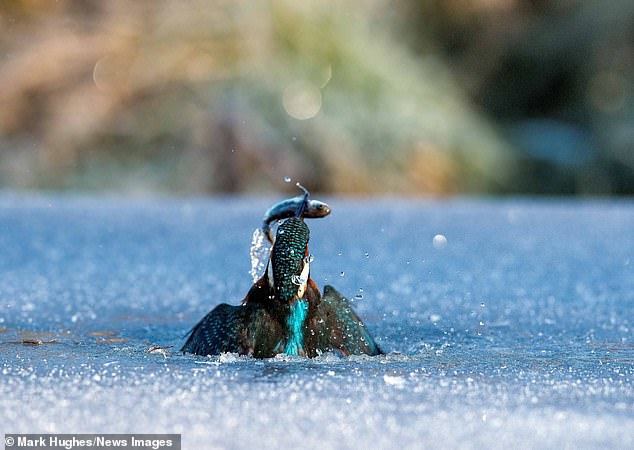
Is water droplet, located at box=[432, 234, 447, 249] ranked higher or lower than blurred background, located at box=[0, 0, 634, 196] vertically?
lower

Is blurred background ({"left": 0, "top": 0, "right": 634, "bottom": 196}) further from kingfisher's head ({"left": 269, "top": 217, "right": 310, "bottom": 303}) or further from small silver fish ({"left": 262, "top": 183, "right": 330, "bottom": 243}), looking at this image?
kingfisher's head ({"left": 269, "top": 217, "right": 310, "bottom": 303})

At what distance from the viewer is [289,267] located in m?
4.27

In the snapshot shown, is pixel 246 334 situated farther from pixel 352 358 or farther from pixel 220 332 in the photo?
pixel 352 358

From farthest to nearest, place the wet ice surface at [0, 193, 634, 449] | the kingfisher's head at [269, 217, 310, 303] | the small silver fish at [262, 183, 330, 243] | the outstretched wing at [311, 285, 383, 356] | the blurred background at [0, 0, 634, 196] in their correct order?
the blurred background at [0, 0, 634, 196]
the small silver fish at [262, 183, 330, 243]
the outstretched wing at [311, 285, 383, 356]
the kingfisher's head at [269, 217, 310, 303]
the wet ice surface at [0, 193, 634, 449]

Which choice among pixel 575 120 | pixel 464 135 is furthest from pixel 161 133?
pixel 575 120

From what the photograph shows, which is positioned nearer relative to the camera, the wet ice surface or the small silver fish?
the wet ice surface

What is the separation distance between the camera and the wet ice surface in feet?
11.0

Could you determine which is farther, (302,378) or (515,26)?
(515,26)

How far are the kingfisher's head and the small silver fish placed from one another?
17cm

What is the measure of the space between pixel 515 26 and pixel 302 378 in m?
17.9

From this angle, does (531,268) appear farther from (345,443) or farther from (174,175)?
(174,175)

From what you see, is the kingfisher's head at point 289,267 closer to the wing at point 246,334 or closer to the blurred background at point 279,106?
the wing at point 246,334

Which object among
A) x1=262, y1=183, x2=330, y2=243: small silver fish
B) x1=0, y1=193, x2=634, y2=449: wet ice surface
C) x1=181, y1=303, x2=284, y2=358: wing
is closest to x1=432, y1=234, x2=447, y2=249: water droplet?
x1=0, y1=193, x2=634, y2=449: wet ice surface

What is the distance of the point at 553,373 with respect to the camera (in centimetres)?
415
